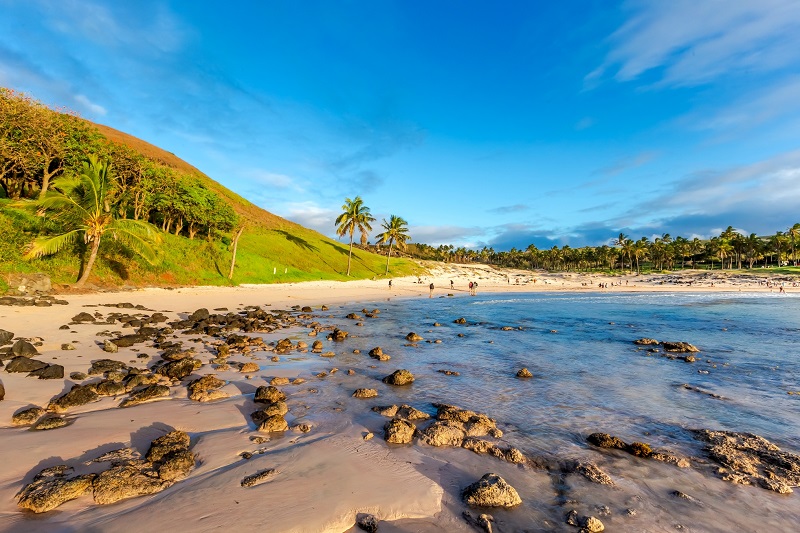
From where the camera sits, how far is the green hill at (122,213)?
3028 centimetres

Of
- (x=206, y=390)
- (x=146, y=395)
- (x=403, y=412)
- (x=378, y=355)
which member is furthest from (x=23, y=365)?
(x=378, y=355)

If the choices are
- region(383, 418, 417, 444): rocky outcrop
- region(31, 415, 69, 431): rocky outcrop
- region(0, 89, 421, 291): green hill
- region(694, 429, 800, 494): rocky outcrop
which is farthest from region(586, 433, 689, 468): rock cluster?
region(0, 89, 421, 291): green hill

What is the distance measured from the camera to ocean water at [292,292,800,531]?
634 centimetres

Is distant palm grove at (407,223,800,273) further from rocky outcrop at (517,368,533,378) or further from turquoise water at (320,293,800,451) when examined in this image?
rocky outcrop at (517,368,533,378)

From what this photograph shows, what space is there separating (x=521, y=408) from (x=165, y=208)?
5285cm

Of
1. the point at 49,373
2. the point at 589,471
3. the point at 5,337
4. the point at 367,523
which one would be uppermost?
the point at 5,337

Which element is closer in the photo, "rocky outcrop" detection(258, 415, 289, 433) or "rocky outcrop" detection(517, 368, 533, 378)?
"rocky outcrop" detection(258, 415, 289, 433)

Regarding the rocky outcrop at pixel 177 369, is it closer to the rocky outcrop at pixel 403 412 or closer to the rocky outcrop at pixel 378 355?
the rocky outcrop at pixel 403 412

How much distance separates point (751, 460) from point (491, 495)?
6.92m

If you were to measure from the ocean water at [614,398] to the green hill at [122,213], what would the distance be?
22.9 metres

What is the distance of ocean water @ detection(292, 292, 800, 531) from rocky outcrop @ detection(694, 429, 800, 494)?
0.25m

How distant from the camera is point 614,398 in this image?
12391 mm

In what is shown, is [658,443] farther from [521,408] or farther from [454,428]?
[454,428]

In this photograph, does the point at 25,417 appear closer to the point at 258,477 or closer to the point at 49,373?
the point at 49,373
